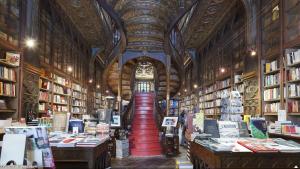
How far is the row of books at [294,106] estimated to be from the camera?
6.57m

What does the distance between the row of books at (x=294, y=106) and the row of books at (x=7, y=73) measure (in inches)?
242

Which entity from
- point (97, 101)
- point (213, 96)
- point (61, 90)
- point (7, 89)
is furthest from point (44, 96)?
point (97, 101)

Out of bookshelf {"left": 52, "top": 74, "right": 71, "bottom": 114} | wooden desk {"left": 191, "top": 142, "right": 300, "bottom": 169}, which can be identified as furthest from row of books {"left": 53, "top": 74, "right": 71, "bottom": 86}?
wooden desk {"left": 191, "top": 142, "right": 300, "bottom": 169}

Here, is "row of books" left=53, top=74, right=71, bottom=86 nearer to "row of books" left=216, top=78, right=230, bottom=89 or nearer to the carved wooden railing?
the carved wooden railing

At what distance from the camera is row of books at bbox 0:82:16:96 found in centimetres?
676

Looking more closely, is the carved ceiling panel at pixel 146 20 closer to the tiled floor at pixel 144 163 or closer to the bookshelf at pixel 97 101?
the bookshelf at pixel 97 101

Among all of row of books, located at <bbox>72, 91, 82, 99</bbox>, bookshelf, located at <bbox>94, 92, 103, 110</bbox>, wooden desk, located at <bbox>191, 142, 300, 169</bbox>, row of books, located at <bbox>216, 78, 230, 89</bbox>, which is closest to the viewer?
wooden desk, located at <bbox>191, 142, 300, 169</bbox>

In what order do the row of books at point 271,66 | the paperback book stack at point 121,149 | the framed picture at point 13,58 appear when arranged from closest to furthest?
the framed picture at point 13,58 → the row of books at point 271,66 → the paperback book stack at point 121,149

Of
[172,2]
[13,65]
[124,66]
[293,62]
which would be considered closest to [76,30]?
[124,66]

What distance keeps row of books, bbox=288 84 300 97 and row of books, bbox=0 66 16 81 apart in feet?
20.1

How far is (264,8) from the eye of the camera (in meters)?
8.42

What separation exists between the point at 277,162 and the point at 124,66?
38.6 ft

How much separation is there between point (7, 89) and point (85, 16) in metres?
5.68

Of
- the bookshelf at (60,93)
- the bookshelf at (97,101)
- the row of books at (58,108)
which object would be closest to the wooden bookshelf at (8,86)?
the bookshelf at (60,93)
